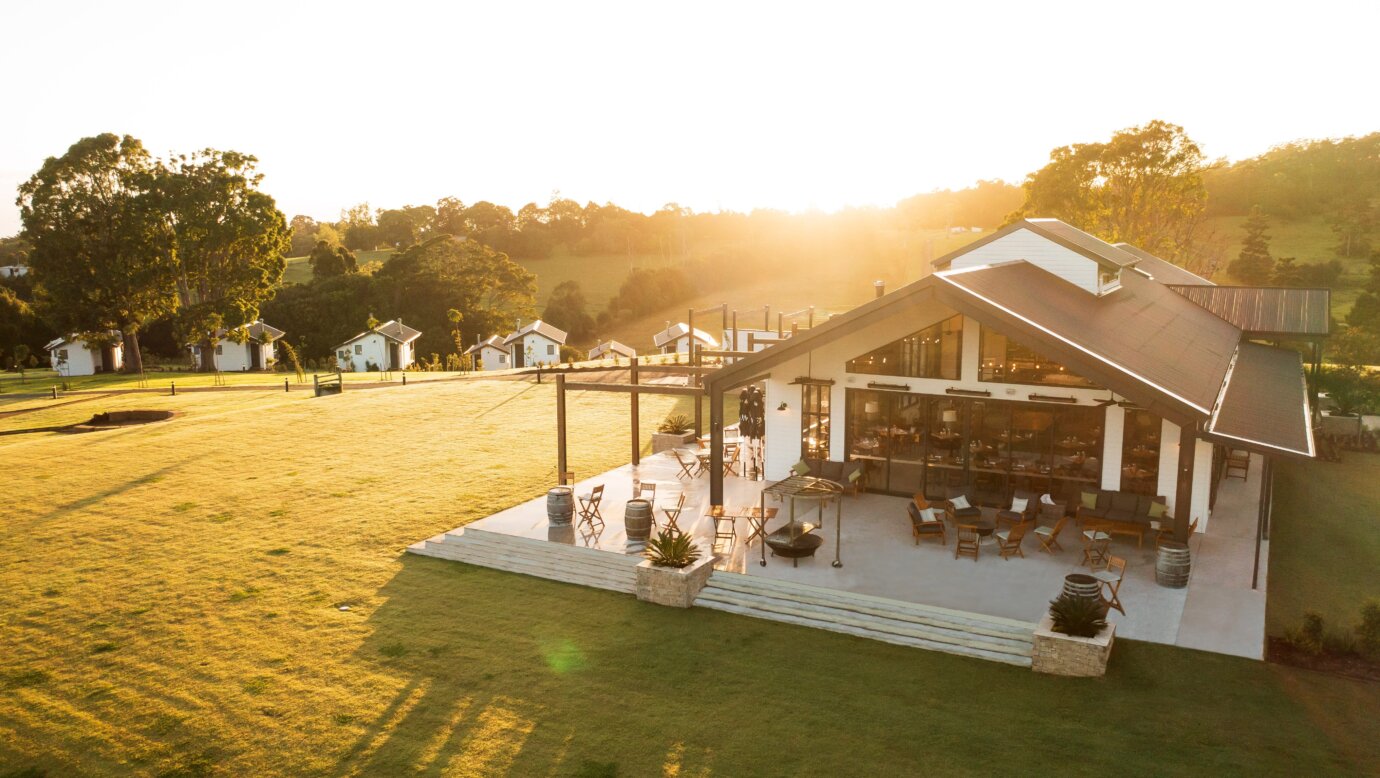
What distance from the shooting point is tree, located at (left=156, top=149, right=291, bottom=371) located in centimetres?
4259

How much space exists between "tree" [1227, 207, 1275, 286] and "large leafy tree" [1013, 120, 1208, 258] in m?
15.1

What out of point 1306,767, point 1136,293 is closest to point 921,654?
point 1306,767

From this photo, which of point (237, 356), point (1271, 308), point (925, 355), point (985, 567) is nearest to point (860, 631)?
point (985, 567)

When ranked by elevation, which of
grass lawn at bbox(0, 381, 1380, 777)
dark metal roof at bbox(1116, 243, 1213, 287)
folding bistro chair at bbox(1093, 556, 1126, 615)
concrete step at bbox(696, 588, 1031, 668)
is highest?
dark metal roof at bbox(1116, 243, 1213, 287)

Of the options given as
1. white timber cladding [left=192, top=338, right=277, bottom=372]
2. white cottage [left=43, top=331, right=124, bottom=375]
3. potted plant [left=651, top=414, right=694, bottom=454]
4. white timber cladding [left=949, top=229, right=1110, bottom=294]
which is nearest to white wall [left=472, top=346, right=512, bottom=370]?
white timber cladding [left=192, top=338, right=277, bottom=372]

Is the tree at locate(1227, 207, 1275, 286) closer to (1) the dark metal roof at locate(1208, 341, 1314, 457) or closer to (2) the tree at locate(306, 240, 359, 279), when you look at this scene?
(1) the dark metal roof at locate(1208, 341, 1314, 457)

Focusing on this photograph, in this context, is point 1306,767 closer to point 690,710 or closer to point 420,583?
point 690,710

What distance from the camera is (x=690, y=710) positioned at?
10602mm

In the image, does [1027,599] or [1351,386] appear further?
[1351,386]

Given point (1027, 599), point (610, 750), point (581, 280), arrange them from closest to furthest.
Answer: point (610, 750) < point (1027, 599) < point (581, 280)

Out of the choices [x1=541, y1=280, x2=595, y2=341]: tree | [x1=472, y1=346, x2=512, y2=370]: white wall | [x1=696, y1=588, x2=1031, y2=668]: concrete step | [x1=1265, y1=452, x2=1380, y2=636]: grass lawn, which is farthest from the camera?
[x1=541, y1=280, x2=595, y2=341]: tree

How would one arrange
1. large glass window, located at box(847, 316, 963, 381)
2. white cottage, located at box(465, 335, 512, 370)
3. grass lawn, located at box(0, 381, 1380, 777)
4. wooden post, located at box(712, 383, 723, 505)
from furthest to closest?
white cottage, located at box(465, 335, 512, 370) < large glass window, located at box(847, 316, 963, 381) < wooden post, located at box(712, 383, 723, 505) < grass lawn, located at box(0, 381, 1380, 777)

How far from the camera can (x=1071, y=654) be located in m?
11.2

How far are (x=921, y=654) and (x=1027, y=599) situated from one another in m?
2.36
